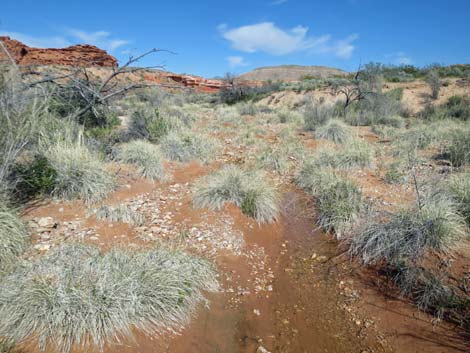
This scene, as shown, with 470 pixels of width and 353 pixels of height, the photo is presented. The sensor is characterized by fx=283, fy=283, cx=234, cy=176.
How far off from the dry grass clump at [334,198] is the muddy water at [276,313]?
0.40 m

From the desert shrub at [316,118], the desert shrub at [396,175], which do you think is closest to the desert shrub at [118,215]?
the desert shrub at [396,175]

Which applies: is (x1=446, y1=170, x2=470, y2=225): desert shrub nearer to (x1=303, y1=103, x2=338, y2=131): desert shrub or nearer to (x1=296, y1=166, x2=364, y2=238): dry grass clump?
(x1=296, y1=166, x2=364, y2=238): dry grass clump

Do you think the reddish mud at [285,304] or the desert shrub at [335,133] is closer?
the reddish mud at [285,304]

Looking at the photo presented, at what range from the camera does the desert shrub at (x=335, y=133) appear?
27.6 feet

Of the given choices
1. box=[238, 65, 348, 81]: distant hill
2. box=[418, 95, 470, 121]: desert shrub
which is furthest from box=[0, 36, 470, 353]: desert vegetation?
box=[238, 65, 348, 81]: distant hill

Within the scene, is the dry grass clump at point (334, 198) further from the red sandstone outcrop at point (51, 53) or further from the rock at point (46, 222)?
the red sandstone outcrop at point (51, 53)

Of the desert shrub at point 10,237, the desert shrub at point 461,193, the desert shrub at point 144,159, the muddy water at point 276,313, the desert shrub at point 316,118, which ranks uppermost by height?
the desert shrub at point 316,118

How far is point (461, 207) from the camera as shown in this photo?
12.8ft

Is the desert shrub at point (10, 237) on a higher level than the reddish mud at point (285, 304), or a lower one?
higher

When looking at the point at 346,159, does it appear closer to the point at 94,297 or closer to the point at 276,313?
the point at 276,313

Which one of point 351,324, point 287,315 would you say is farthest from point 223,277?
point 351,324

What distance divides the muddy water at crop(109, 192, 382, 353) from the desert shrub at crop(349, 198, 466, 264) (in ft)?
1.55

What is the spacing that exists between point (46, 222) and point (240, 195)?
109 inches

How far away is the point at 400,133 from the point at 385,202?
5.18 meters
